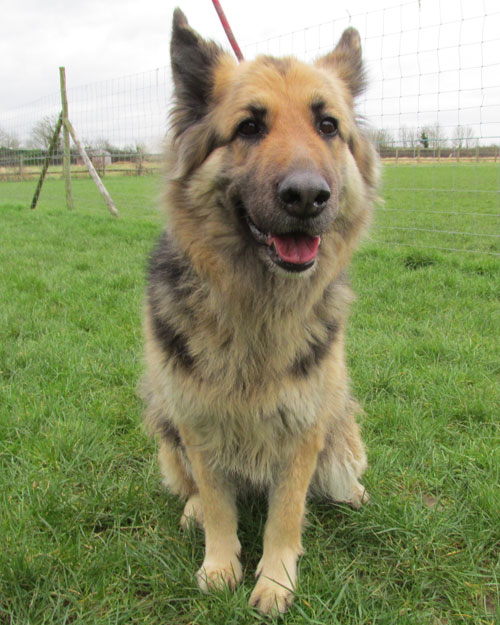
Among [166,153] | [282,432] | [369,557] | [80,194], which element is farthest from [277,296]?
[80,194]

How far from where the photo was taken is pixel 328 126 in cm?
199

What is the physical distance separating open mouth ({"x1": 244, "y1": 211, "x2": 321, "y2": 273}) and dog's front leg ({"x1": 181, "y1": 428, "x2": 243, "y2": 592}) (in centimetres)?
79

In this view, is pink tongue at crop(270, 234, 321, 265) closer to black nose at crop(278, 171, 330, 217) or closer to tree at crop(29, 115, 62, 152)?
black nose at crop(278, 171, 330, 217)

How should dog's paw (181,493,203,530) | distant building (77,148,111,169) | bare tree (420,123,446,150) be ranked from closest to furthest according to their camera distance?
dog's paw (181,493,203,530), bare tree (420,123,446,150), distant building (77,148,111,169)

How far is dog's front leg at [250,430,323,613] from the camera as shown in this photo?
1.96 m

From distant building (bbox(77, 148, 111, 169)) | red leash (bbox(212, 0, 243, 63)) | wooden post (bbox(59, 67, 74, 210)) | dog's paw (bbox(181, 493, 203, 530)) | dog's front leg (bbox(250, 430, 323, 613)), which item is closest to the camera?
dog's front leg (bbox(250, 430, 323, 613))

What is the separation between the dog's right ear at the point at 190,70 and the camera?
6.57ft

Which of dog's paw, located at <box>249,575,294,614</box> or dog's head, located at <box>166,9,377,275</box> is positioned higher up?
dog's head, located at <box>166,9,377,275</box>

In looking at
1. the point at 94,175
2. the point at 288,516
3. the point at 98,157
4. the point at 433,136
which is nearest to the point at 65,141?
the point at 98,157

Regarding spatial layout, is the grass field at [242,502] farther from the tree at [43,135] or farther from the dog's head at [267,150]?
the tree at [43,135]

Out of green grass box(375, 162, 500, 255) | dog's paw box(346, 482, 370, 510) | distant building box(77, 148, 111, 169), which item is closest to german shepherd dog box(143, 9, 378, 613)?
dog's paw box(346, 482, 370, 510)

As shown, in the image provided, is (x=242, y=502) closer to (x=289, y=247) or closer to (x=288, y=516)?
(x=288, y=516)

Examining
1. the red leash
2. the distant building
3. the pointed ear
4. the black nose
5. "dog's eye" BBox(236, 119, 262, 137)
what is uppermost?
the red leash

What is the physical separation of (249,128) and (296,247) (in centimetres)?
50
